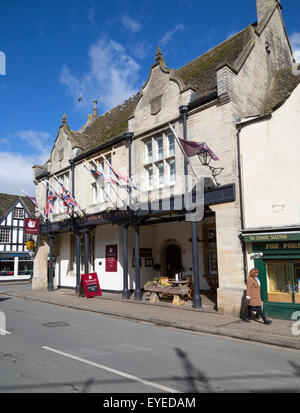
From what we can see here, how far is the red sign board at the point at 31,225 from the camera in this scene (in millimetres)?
21094

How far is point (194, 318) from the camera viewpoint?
10164 millimetres

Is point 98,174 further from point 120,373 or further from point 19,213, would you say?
point 19,213

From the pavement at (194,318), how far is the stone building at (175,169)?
760 millimetres

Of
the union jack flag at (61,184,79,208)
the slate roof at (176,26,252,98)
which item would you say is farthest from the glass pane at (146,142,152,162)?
the union jack flag at (61,184,79,208)

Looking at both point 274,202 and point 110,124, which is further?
point 110,124

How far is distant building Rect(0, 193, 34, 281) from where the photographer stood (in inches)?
1446

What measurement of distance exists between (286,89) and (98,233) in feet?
39.7

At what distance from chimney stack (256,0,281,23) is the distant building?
3257cm

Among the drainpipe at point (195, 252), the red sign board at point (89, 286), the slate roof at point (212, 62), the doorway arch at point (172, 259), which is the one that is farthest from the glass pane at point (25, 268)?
the drainpipe at point (195, 252)

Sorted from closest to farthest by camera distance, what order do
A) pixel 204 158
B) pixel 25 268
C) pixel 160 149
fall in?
1. pixel 204 158
2. pixel 160 149
3. pixel 25 268

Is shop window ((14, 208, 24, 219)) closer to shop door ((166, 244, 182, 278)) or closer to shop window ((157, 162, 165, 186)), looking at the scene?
shop door ((166, 244, 182, 278))

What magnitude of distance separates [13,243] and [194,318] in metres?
32.1

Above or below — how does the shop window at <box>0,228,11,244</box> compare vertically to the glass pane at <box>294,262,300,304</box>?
above

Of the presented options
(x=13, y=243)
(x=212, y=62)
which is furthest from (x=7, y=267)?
(x=212, y=62)
